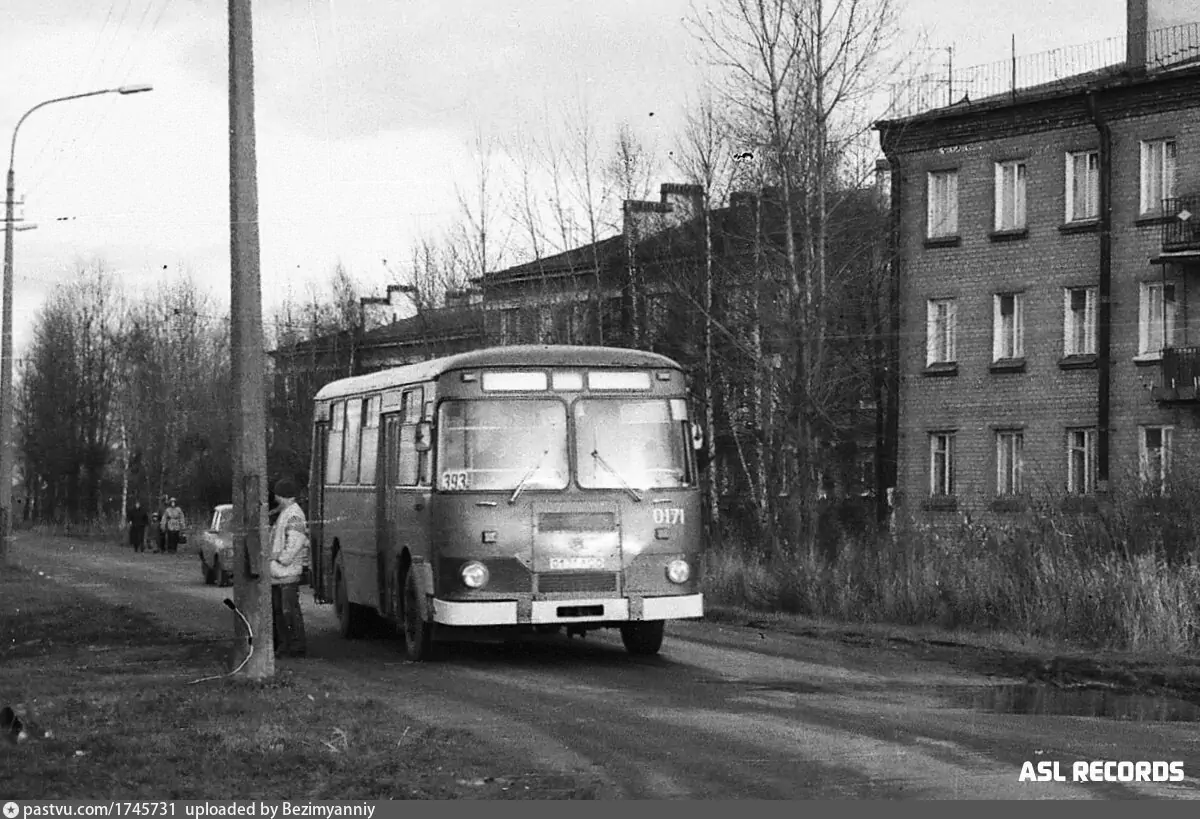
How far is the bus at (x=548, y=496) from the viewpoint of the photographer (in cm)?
1839

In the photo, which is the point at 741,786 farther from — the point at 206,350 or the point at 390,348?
the point at 206,350

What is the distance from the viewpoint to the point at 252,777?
11.0 m

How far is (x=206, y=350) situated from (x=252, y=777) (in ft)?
296

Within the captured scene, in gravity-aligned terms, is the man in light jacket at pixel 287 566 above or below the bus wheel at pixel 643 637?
above

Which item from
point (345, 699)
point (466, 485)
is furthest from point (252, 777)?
point (466, 485)

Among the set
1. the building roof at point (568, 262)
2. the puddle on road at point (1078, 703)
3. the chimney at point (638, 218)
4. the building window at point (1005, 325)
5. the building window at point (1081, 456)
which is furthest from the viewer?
the building window at point (1005, 325)

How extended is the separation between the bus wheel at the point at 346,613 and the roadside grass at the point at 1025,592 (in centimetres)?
501

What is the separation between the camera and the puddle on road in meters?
14.4

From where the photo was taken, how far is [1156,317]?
48.0 meters

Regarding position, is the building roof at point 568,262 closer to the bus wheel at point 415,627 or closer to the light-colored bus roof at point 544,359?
the light-colored bus roof at point 544,359

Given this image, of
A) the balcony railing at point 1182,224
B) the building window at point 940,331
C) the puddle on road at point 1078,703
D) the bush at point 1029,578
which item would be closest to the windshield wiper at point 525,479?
the puddle on road at point 1078,703

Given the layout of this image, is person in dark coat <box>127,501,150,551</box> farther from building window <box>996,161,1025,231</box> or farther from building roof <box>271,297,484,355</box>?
building window <box>996,161,1025,231</box>

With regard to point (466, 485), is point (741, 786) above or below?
below

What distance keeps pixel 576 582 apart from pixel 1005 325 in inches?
1359
